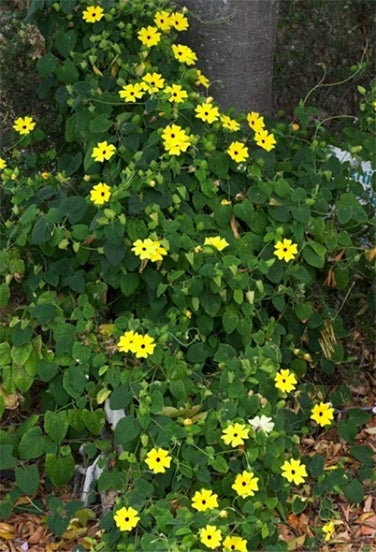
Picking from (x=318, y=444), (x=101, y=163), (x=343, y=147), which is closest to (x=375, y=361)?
(x=318, y=444)

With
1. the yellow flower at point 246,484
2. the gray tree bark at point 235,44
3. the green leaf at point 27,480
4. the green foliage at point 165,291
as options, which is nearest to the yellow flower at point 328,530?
the green foliage at point 165,291

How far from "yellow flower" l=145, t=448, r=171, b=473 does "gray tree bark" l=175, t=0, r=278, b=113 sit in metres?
1.44

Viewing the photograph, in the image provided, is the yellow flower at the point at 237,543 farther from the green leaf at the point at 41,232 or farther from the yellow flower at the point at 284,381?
the green leaf at the point at 41,232

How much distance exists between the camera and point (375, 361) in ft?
12.2

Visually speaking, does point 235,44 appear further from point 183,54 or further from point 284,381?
point 284,381

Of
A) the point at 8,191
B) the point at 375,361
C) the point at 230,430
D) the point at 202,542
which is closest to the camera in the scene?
the point at 202,542

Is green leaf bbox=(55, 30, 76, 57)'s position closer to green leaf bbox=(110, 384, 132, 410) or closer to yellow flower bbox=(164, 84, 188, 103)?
yellow flower bbox=(164, 84, 188, 103)

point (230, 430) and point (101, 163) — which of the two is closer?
point (230, 430)

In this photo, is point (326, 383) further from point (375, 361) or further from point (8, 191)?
point (8, 191)

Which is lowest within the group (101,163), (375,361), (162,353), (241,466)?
(375,361)

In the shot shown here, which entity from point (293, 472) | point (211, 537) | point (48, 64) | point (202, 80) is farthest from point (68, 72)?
point (211, 537)

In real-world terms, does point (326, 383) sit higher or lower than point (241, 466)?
lower

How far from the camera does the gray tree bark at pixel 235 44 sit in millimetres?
3537

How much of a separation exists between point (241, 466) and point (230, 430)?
156mm
